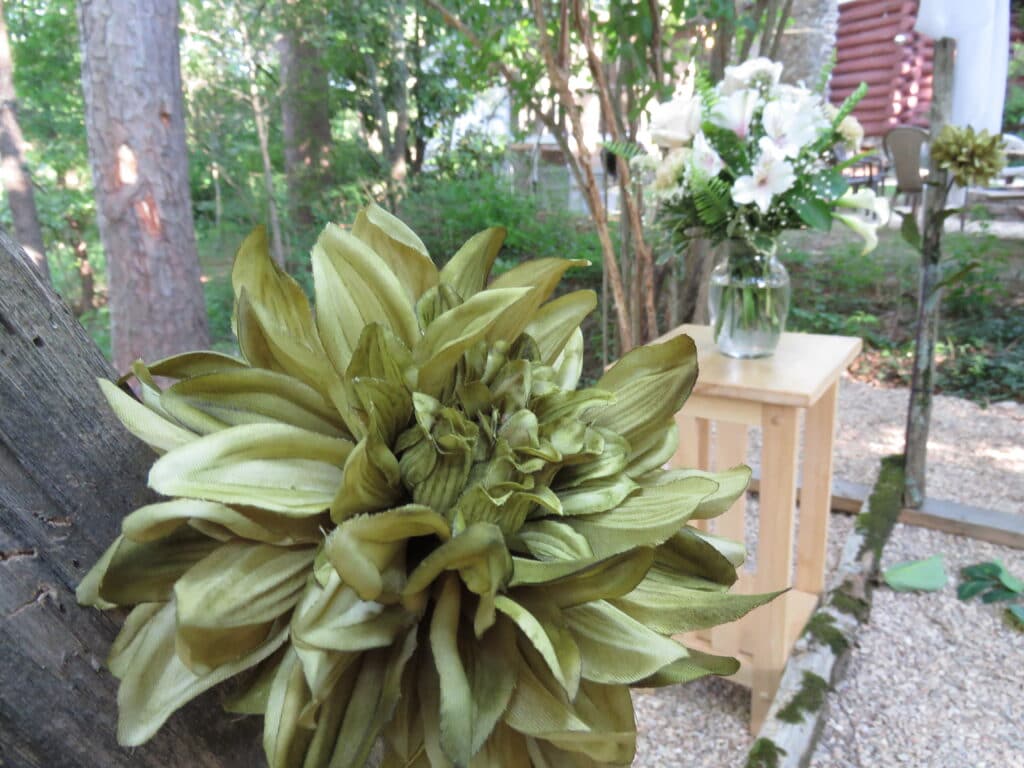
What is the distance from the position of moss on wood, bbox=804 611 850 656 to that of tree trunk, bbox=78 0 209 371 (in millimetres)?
2832

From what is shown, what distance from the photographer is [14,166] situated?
184 inches

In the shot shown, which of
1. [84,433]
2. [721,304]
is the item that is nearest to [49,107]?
[721,304]

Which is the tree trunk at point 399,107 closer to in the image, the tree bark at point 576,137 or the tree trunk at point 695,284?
the tree bark at point 576,137

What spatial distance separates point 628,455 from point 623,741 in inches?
6.3

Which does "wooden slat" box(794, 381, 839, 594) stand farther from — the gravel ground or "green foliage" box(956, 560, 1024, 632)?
"green foliage" box(956, 560, 1024, 632)

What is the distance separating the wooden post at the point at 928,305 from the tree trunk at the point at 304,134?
5314 millimetres

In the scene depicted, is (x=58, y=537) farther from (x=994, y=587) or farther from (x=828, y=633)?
(x=994, y=587)

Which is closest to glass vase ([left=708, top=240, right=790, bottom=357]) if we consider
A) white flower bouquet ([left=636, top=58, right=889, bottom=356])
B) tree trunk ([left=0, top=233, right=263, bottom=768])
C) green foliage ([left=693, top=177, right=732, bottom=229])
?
white flower bouquet ([left=636, top=58, right=889, bottom=356])

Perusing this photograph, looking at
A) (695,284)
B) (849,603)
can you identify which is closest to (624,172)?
→ (695,284)

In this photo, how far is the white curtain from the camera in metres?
2.90

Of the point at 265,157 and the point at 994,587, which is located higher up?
the point at 265,157

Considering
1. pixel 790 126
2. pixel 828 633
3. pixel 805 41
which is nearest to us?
pixel 790 126

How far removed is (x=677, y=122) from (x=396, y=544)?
6.83ft

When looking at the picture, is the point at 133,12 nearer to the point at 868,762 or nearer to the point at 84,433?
the point at 84,433
